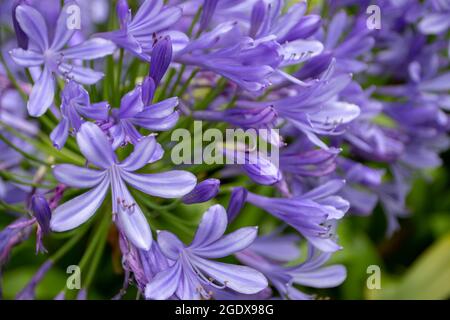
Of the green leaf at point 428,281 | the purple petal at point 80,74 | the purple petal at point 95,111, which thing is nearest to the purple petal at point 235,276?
the purple petal at point 95,111

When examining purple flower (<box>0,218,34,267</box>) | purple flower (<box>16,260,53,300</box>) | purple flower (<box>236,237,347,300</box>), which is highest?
purple flower (<box>0,218,34,267</box>)

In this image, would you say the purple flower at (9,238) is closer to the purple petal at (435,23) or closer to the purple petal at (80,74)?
the purple petal at (80,74)

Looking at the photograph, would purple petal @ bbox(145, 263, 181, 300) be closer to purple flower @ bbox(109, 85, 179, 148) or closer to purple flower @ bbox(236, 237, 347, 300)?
purple flower @ bbox(109, 85, 179, 148)

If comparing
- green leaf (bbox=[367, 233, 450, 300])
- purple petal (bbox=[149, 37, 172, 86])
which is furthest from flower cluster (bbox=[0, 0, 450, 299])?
green leaf (bbox=[367, 233, 450, 300])

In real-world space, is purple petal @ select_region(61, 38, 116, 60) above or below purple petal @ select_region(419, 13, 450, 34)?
below

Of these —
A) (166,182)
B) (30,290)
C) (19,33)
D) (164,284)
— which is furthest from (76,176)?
(30,290)

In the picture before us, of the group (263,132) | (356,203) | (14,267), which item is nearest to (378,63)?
(356,203)
